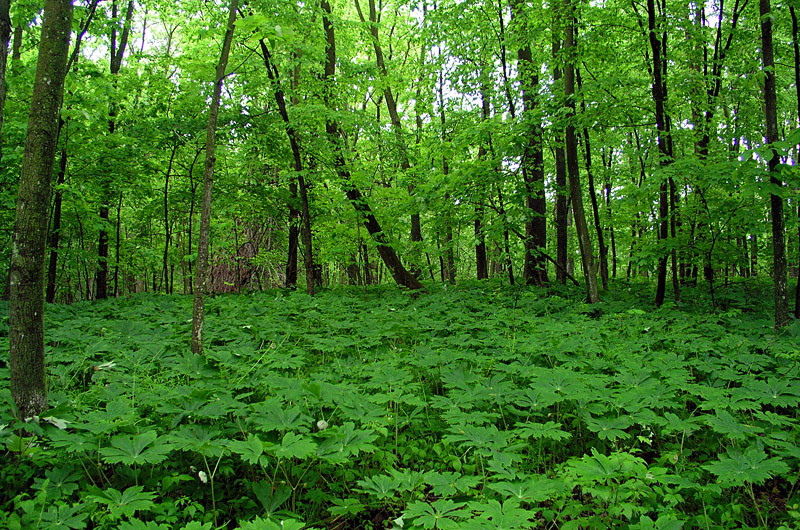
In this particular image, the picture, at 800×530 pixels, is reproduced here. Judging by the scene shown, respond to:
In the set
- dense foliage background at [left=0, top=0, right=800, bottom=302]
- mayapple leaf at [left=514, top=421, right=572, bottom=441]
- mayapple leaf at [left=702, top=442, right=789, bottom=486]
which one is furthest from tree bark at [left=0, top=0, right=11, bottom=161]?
mayapple leaf at [left=702, top=442, right=789, bottom=486]

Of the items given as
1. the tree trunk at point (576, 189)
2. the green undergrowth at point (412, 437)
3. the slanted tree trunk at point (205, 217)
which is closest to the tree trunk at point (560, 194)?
the tree trunk at point (576, 189)

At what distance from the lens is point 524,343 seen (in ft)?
15.0

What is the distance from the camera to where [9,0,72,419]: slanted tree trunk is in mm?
2633

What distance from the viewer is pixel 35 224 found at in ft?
8.73

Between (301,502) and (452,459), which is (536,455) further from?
(301,502)

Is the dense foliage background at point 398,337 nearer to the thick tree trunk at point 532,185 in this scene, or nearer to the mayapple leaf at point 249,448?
the mayapple leaf at point 249,448

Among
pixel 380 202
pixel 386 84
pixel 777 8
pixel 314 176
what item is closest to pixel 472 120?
pixel 386 84

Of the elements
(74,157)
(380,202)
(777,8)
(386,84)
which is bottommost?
(380,202)

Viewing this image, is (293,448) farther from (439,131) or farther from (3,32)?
(439,131)

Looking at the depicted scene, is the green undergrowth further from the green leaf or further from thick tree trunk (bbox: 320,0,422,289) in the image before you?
thick tree trunk (bbox: 320,0,422,289)

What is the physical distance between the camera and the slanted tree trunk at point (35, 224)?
2.63m

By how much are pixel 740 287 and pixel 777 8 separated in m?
5.74

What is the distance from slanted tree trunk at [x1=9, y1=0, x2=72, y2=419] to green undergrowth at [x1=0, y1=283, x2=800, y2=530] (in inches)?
10.5

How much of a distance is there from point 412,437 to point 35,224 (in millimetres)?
2885
